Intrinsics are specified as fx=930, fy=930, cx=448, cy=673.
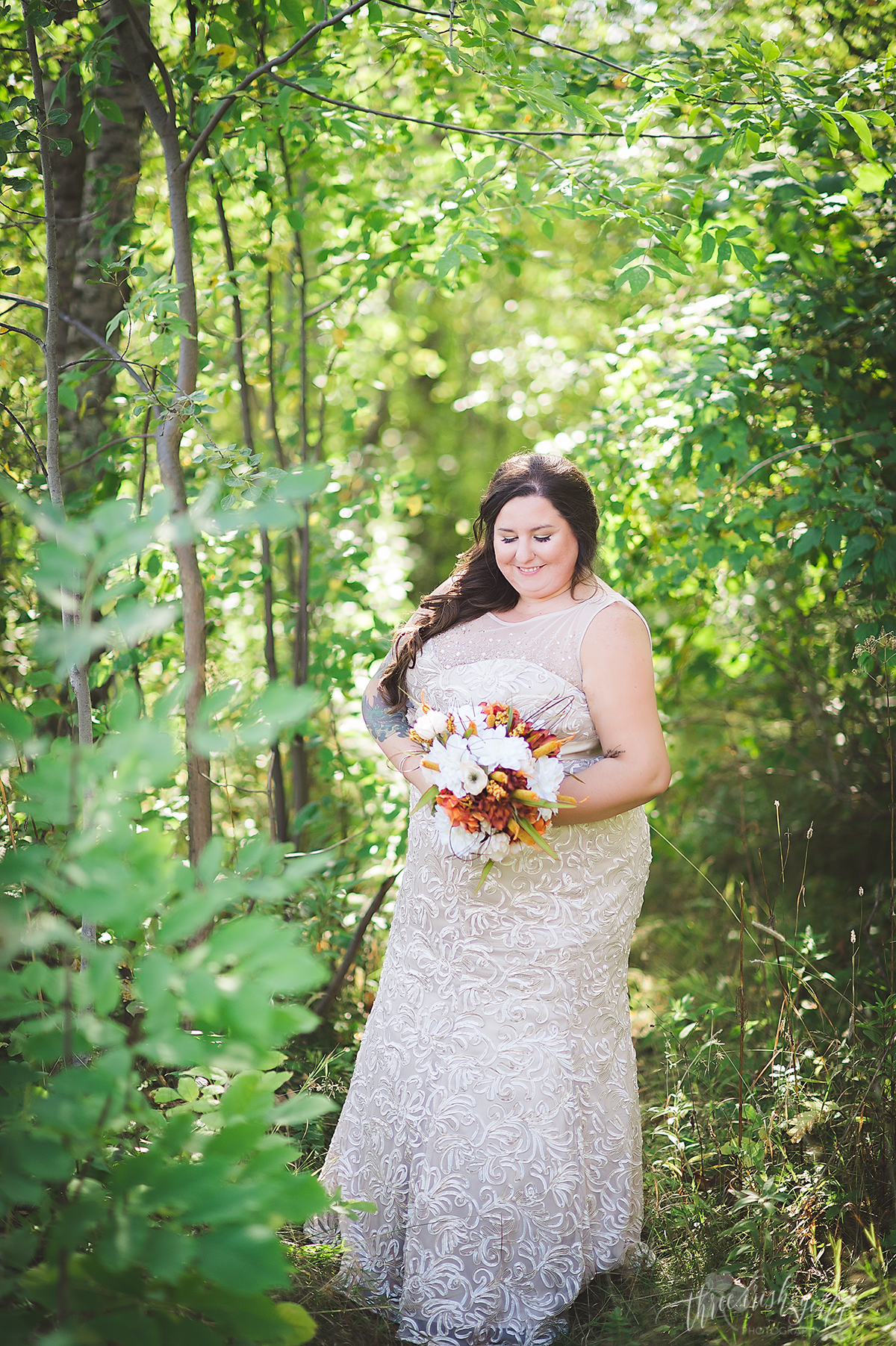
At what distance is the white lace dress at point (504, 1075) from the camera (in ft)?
7.47

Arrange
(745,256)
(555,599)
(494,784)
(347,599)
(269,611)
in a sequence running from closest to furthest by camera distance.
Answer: (494,784) < (555,599) < (745,256) < (269,611) < (347,599)

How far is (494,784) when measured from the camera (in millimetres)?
2064

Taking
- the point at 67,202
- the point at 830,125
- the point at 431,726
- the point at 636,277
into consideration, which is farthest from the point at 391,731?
the point at 67,202

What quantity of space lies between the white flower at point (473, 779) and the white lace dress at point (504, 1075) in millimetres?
383

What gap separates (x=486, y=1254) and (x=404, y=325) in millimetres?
7912

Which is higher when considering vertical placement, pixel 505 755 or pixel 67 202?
pixel 67 202

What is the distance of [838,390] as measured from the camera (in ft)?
11.7

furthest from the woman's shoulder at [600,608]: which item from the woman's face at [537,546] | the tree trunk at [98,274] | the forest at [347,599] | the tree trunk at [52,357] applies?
the tree trunk at [98,274]

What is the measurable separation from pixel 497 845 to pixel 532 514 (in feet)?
3.09

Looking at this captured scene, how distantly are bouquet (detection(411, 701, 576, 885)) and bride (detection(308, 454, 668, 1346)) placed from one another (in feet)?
0.71

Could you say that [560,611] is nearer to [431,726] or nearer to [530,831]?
[431,726]

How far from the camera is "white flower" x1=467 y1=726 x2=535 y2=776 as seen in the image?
208 cm

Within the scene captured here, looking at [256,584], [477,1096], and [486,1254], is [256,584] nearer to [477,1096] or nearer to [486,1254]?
[477,1096]

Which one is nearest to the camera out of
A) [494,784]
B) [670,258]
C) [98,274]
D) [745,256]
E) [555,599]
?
[494,784]
